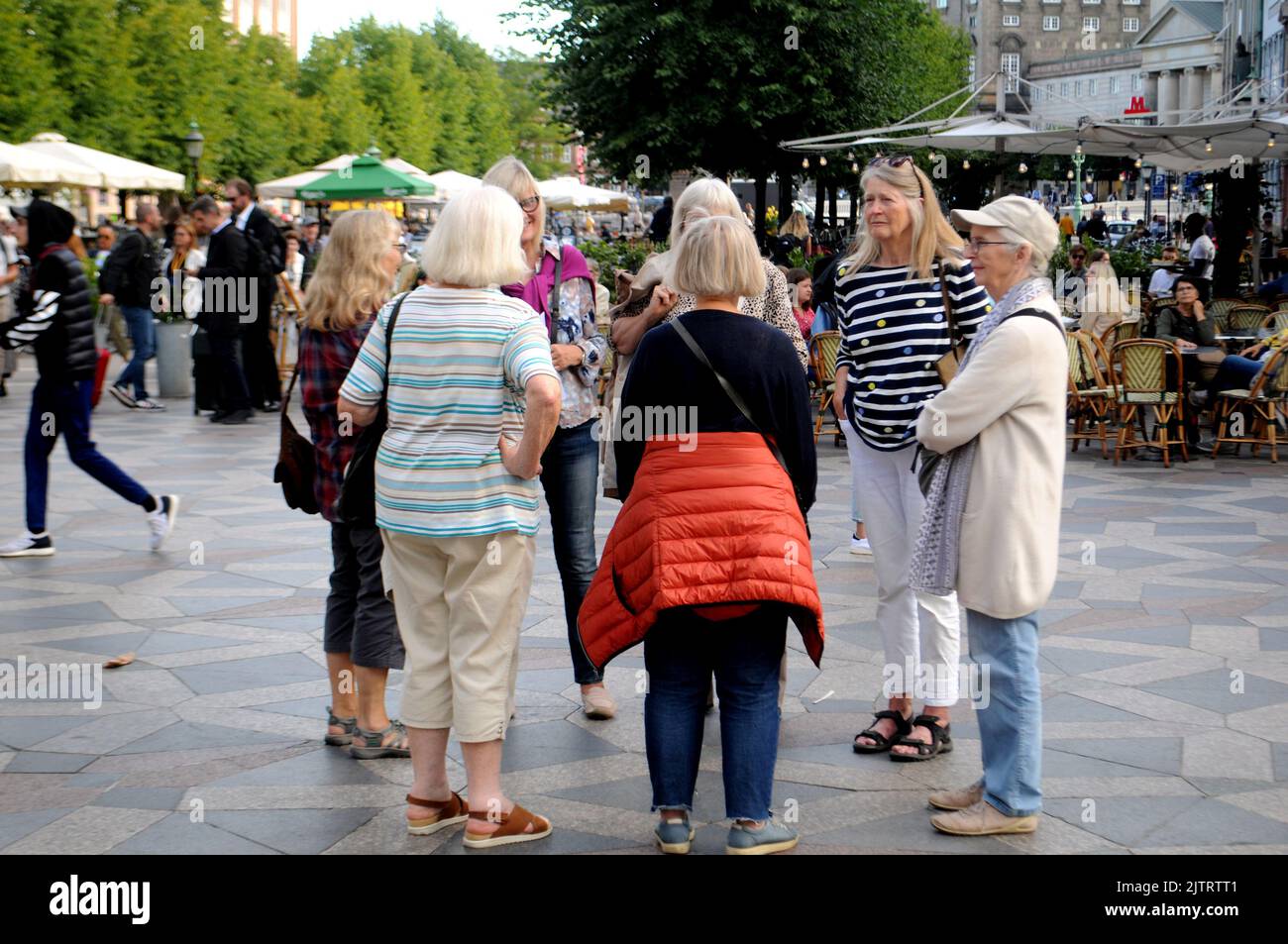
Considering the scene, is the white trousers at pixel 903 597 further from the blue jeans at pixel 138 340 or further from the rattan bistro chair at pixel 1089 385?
the blue jeans at pixel 138 340

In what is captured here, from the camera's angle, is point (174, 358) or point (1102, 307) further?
point (174, 358)

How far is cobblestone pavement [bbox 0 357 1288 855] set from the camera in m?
4.62

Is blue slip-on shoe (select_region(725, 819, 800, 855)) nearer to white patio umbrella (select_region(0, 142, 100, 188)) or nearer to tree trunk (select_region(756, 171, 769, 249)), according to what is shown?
white patio umbrella (select_region(0, 142, 100, 188))

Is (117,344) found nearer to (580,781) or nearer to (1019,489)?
(580,781)

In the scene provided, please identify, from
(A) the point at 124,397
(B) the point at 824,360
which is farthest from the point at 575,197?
(B) the point at 824,360

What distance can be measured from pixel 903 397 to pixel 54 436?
550 centimetres

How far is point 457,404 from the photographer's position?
4.32 meters

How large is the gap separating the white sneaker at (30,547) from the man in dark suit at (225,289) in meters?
5.98

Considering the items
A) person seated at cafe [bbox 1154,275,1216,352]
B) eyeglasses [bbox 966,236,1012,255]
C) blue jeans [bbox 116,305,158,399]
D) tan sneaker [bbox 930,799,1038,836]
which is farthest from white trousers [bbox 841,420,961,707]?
blue jeans [bbox 116,305,158,399]

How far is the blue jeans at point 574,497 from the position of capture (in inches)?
220

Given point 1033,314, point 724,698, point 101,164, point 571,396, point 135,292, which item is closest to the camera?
point 724,698

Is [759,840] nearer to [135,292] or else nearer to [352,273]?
[352,273]

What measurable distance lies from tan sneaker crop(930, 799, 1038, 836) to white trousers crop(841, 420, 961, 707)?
0.77 metres
